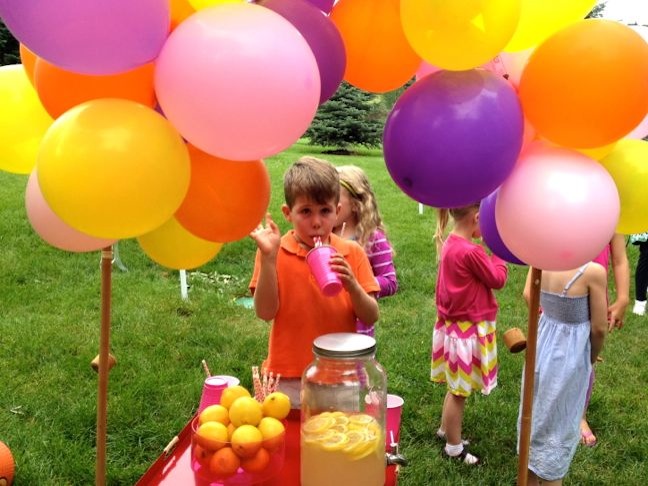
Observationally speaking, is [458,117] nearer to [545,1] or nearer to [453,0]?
[453,0]

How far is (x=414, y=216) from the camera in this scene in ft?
26.9

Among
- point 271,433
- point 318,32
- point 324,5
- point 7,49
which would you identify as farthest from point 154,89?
point 7,49

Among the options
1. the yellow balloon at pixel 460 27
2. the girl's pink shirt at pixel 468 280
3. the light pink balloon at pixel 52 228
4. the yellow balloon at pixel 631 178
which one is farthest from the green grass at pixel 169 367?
the yellow balloon at pixel 460 27

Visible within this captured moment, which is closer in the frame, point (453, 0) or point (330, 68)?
point (453, 0)

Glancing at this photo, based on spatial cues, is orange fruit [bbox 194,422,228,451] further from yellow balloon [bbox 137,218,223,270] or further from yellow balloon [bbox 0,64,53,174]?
yellow balloon [bbox 0,64,53,174]

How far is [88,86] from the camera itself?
1.42 m

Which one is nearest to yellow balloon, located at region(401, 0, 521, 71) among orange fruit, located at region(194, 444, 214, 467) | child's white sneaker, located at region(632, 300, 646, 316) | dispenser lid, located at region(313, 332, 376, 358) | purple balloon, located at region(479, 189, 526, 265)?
purple balloon, located at region(479, 189, 526, 265)

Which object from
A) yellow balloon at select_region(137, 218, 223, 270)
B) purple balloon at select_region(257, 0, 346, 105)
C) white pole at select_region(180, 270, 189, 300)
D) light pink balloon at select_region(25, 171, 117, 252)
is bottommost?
white pole at select_region(180, 270, 189, 300)

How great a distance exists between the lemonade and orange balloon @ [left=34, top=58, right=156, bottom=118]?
86 centimetres

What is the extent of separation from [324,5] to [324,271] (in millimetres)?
720

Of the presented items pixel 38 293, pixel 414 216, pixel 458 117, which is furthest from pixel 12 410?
pixel 414 216

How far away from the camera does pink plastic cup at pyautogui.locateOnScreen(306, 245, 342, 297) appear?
1.93 metres

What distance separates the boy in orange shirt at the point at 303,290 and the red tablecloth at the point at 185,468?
1.32 feet

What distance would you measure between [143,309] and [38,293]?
90cm
